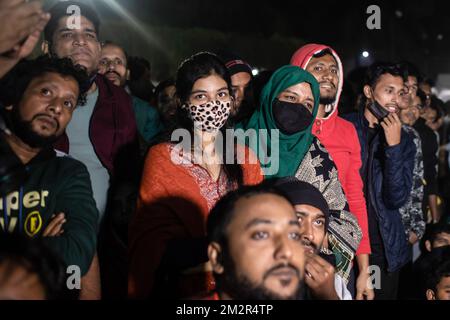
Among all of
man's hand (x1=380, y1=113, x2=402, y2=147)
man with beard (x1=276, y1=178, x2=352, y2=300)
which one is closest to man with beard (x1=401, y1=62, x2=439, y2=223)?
man's hand (x1=380, y1=113, x2=402, y2=147)

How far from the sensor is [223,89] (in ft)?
12.1

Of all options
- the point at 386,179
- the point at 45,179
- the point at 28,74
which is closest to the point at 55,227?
the point at 45,179

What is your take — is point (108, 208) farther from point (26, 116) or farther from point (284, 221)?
point (284, 221)

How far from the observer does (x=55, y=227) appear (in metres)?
3.06

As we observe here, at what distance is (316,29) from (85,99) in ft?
68.4

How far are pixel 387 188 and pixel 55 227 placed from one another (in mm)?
2523

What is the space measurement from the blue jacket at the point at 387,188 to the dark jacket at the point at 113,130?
1702mm

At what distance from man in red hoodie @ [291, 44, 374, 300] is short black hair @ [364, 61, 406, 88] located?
1.74 ft

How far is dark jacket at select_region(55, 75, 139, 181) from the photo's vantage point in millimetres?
4059

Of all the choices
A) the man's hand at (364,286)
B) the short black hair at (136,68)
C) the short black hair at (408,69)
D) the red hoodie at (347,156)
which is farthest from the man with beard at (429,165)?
the short black hair at (136,68)

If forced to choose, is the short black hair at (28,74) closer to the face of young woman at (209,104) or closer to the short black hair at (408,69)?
the face of young woman at (209,104)

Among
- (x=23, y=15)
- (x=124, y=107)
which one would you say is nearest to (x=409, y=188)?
(x=124, y=107)
